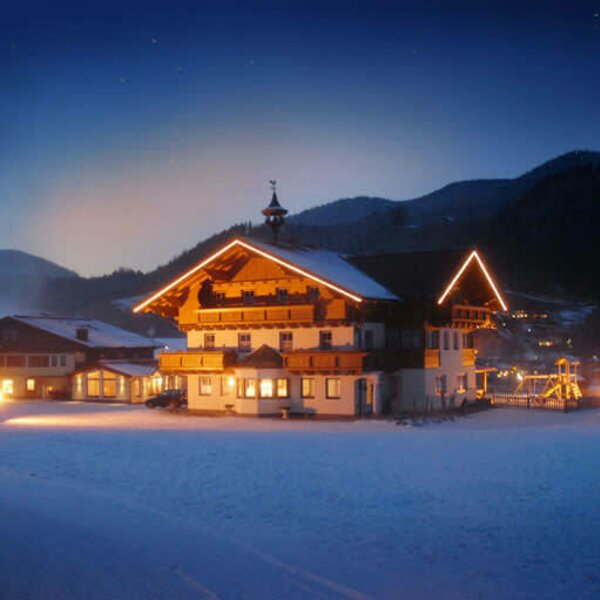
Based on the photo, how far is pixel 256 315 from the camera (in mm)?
43281

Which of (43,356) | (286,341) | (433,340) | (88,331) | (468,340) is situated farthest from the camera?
(88,331)

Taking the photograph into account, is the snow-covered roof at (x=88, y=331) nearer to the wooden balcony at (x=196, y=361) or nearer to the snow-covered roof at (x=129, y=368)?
the snow-covered roof at (x=129, y=368)

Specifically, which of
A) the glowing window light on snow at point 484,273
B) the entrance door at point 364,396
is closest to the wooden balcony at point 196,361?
the entrance door at point 364,396

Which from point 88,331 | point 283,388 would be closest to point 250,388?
point 283,388

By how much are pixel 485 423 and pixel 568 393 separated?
50.5 ft

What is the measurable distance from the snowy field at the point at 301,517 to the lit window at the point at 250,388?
10.9m

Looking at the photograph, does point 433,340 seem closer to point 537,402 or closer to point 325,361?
point 537,402

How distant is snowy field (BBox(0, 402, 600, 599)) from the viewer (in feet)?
40.9

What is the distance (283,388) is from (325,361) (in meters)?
3.52

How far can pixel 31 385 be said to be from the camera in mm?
62344

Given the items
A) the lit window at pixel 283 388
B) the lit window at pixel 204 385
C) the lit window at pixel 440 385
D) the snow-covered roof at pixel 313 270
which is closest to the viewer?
the snow-covered roof at pixel 313 270

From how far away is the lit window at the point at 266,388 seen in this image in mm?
42219

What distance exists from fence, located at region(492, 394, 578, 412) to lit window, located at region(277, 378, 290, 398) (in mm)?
14551

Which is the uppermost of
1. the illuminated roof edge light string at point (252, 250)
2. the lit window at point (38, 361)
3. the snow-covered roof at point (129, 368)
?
the illuminated roof edge light string at point (252, 250)
